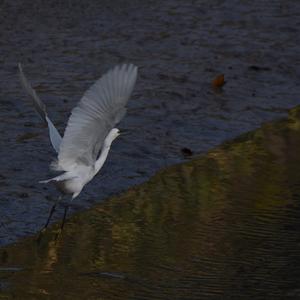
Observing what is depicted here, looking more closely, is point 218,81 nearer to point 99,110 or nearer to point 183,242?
point 183,242

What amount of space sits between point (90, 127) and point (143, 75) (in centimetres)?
458

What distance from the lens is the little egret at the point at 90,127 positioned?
6.57 meters

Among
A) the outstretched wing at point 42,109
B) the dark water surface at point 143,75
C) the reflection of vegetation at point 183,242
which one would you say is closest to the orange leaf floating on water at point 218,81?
the dark water surface at point 143,75

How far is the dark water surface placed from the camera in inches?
349

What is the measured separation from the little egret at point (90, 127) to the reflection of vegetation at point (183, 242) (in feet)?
1.40

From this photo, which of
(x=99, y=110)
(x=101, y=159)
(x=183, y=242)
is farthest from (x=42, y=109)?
(x=183, y=242)

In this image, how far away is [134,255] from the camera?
23.0ft

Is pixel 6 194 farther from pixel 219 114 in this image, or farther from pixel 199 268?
pixel 219 114

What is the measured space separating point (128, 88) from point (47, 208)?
1.78 meters

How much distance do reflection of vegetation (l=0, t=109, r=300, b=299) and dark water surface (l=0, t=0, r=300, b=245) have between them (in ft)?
1.12

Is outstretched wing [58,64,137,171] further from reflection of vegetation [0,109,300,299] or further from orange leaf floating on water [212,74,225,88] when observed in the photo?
orange leaf floating on water [212,74,225,88]

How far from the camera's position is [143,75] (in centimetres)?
Result: 1133

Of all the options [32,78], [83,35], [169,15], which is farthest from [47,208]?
[169,15]

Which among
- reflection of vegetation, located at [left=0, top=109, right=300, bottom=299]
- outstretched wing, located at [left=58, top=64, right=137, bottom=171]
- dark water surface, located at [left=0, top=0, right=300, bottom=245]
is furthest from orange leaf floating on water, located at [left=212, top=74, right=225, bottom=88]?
outstretched wing, located at [left=58, top=64, right=137, bottom=171]
